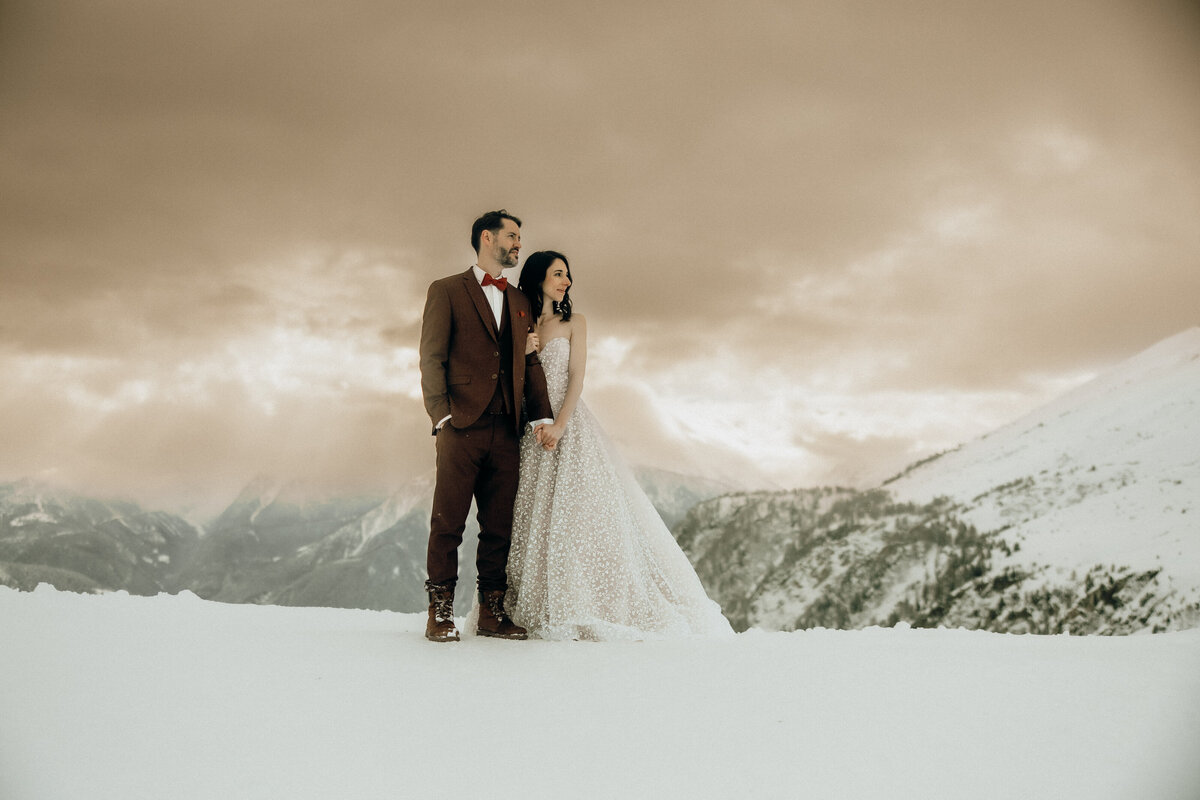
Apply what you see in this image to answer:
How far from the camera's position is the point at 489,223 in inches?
164

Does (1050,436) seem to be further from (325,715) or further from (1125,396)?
(325,715)

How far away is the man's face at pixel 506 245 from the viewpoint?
4.14 m

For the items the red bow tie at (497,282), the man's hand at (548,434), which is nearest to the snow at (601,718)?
the man's hand at (548,434)

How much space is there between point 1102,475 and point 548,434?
43.5 feet

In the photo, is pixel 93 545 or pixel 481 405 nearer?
pixel 481 405

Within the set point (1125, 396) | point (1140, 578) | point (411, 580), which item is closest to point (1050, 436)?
point (1125, 396)

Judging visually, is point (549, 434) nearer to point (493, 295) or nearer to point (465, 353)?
point (465, 353)

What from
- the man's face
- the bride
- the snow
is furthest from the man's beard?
the snow

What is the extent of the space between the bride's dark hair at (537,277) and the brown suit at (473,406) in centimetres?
23

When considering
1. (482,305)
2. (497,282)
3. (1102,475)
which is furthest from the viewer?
(1102,475)

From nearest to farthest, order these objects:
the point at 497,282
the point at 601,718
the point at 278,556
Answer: the point at 601,718 → the point at 497,282 → the point at 278,556

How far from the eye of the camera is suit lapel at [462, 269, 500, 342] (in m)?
3.97

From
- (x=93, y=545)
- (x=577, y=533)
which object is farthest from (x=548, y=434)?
(x=93, y=545)

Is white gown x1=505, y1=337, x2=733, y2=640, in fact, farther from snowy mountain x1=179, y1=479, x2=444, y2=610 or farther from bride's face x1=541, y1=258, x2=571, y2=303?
snowy mountain x1=179, y1=479, x2=444, y2=610
